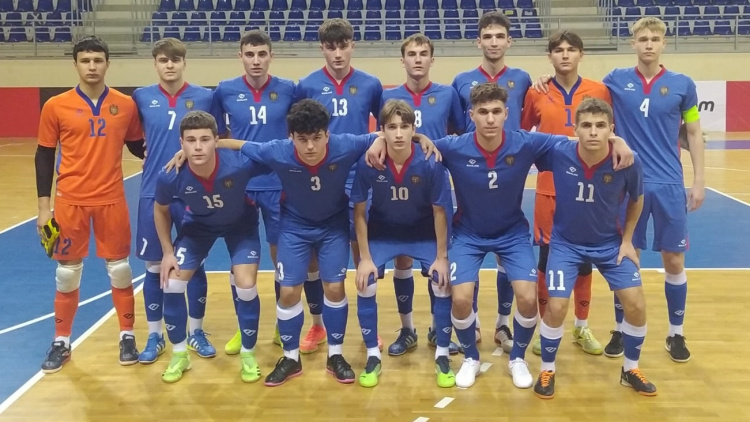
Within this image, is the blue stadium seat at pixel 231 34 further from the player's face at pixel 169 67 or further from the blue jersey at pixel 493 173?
the blue jersey at pixel 493 173

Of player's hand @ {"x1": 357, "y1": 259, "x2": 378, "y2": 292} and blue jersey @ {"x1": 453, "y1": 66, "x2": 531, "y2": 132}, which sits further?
blue jersey @ {"x1": 453, "y1": 66, "x2": 531, "y2": 132}

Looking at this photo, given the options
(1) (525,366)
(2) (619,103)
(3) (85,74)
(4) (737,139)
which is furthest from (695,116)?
(4) (737,139)

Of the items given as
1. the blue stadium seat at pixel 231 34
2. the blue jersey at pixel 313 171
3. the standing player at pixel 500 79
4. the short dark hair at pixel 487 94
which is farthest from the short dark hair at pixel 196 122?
the blue stadium seat at pixel 231 34

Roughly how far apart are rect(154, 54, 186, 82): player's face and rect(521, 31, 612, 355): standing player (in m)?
2.34

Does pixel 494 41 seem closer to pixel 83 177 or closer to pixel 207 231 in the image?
pixel 207 231

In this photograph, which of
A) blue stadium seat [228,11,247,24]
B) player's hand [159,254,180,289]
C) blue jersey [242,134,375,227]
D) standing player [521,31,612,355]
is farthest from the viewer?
blue stadium seat [228,11,247,24]

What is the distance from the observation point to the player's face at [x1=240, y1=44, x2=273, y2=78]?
190 inches

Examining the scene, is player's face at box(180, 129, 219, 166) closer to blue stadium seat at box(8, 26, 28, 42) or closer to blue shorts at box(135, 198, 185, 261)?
blue shorts at box(135, 198, 185, 261)

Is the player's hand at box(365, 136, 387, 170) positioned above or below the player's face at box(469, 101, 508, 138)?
below

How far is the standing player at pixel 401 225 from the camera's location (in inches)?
173

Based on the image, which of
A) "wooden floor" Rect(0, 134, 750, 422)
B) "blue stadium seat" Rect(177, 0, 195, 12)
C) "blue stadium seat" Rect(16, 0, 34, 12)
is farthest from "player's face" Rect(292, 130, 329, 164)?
"blue stadium seat" Rect(16, 0, 34, 12)

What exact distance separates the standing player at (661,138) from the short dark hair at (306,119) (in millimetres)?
2010

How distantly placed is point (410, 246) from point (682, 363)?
194 cm

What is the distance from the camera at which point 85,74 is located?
464 cm
